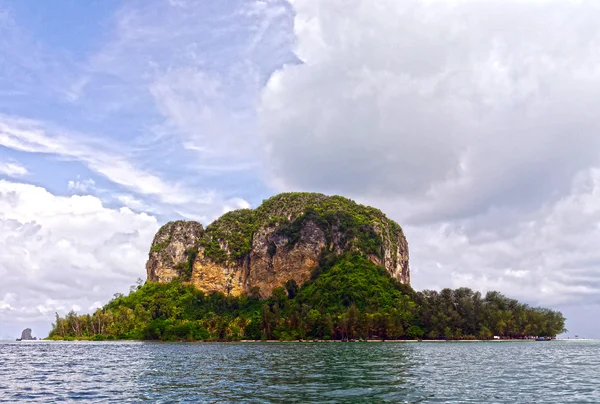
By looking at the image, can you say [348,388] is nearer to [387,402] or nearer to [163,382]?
[387,402]

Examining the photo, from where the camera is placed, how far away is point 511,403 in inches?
1497

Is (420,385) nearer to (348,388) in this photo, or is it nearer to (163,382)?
(348,388)

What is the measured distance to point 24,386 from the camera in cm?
5053

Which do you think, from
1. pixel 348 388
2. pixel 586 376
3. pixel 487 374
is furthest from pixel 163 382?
pixel 586 376

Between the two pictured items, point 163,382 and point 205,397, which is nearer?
point 205,397

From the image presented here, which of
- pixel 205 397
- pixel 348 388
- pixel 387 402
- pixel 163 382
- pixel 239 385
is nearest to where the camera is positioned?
pixel 387 402

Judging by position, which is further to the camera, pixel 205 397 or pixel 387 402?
pixel 205 397

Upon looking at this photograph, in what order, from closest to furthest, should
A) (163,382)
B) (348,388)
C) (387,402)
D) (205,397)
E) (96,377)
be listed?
(387,402)
(205,397)
(348,388)
(163,382)
(96,377)

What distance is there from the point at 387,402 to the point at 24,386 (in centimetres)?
3708

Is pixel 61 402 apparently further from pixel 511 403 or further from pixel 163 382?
pixel 511 403

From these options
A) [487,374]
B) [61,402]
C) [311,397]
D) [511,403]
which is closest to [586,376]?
[487,374]

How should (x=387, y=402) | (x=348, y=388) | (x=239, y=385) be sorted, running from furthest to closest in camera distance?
(x=239, y=385), (x=348, y=388), (x=387, y=402)

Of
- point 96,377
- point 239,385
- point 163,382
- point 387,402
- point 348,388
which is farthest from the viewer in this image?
point 96,377

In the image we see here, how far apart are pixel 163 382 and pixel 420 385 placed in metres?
26.9
